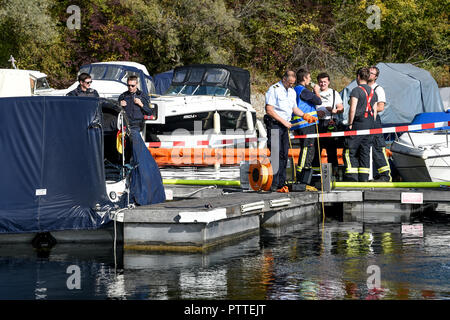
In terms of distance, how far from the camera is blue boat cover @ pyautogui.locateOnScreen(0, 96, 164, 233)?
9070 mm

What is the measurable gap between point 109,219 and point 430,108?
1904 cm

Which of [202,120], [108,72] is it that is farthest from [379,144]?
[108,72]

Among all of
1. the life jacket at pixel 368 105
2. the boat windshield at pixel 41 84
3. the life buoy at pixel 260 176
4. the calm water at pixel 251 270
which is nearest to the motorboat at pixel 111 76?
the boat windshield at pixel 41 84

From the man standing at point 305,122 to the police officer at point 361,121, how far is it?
2.39 ft

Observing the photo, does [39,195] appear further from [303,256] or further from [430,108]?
[430,108]

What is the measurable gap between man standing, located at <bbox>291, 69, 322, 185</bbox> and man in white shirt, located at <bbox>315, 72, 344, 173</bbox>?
998 millimetres

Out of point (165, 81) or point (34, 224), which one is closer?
point (34, 224)

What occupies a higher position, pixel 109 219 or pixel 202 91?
pixel 202 91

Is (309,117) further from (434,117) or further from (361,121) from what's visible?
(434,117)

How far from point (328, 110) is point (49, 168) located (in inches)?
229

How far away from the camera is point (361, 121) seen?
41.3 feet

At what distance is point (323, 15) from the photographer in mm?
34875

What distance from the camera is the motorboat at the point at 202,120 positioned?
18.5 m
